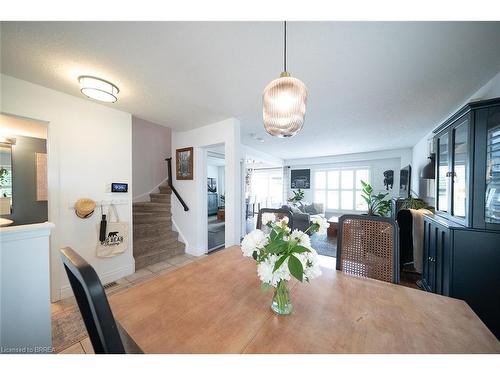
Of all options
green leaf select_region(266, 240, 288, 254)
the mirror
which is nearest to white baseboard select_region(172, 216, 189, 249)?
the mirror

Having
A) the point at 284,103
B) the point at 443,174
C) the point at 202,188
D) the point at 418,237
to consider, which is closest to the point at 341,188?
the point at 418,237

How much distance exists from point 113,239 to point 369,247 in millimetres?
2886

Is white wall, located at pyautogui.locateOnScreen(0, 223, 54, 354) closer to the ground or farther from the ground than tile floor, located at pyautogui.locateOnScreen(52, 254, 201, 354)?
farther from the ground

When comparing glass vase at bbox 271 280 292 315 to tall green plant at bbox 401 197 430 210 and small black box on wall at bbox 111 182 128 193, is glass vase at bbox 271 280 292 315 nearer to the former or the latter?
small black box on wall at bbox 111 182 128 193

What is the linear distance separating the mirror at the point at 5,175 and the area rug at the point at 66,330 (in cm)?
216

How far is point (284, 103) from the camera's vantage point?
94 centimetres

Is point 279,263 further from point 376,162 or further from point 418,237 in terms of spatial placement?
point 376,162

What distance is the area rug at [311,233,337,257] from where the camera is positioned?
3.63 meters

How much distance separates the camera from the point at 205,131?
120 inches

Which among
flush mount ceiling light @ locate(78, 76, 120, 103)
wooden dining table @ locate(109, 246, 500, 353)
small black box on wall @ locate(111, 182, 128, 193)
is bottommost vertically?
wooden dining table @ locate(109, 246, 500, 353)

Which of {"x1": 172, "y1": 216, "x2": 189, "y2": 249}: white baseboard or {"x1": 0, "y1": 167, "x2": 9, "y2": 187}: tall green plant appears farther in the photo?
{"x1": 172, "y1": 216, "x2": 189, "y2": 249}: white baseboard

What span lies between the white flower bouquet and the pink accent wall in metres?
4.10

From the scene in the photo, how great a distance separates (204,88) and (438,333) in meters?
2.31
